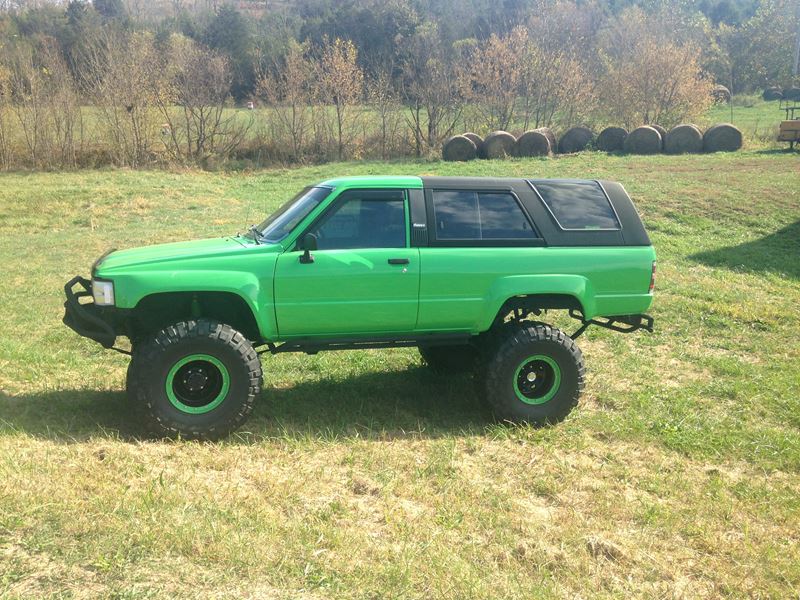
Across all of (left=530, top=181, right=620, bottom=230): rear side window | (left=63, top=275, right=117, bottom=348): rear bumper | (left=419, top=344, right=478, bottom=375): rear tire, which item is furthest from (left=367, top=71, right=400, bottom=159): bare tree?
(left=63, top=275, right=117, bottom=348): rear bumper

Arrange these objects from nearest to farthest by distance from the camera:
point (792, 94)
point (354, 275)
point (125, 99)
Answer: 1. point (354, 275)
2. point (125, 99)
3. point (792, 94)

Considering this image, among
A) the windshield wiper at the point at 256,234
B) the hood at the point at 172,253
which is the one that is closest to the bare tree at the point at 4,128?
the hood at the point at 172,253

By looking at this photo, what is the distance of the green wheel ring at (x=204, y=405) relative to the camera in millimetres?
4980

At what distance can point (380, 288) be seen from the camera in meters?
5.34

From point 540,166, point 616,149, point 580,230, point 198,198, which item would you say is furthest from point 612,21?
point 580,230

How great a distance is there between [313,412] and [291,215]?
1.63 m

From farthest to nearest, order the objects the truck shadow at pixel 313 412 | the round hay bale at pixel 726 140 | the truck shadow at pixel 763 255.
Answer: the round hay bale at pixel 726 140
the truck shadow at pixel 763 255
the truck shadow at pixel 313 412

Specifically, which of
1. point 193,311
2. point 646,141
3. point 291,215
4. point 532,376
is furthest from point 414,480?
point 646,141

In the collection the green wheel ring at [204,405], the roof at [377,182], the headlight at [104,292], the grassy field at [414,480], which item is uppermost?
the roof at [377,182]

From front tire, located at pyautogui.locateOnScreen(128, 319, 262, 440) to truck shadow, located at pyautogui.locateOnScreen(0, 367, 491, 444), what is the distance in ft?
0.70

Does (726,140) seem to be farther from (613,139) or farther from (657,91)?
(657,91)

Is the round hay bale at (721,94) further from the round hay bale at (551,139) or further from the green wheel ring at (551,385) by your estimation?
the green wheel ring at (551,385)

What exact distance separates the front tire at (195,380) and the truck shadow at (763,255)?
991 centimetres

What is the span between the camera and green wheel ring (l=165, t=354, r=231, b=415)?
16.3 feet
